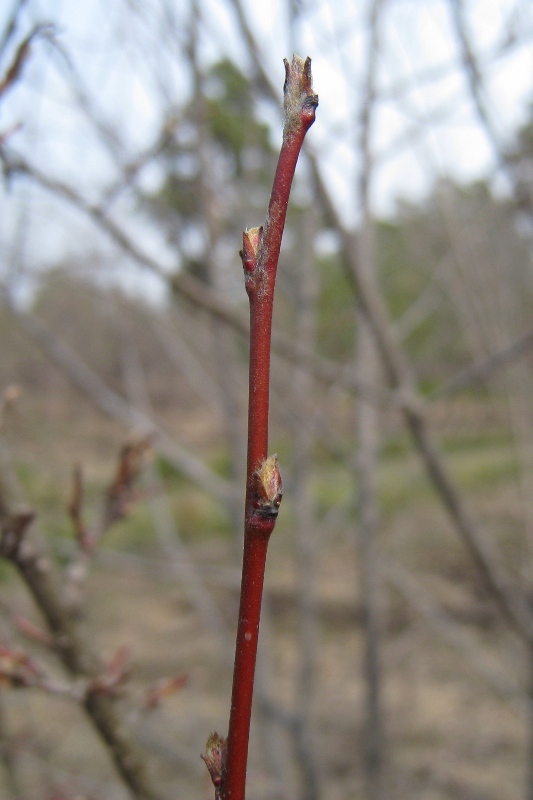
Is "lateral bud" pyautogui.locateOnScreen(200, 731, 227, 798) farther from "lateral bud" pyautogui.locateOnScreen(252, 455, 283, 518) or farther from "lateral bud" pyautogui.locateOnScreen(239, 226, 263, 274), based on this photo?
"lateral bud" pyautogui.locateOnScreen(239, 226, 263, 274)

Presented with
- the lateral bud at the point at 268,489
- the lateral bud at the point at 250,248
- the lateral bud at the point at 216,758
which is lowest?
the lateral bud at the point at 216,758

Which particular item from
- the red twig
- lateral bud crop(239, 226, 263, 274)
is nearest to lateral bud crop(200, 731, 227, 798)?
the red twig

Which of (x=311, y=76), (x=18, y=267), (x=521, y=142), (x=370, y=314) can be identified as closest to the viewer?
(x=311, y=76)

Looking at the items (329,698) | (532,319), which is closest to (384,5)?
(532,319)

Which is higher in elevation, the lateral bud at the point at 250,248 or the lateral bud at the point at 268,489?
the lateral bud at the point at 250,248

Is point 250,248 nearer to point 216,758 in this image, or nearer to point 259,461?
point 259,461

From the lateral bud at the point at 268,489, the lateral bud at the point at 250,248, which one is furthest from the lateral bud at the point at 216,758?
the lateral bud at the point at 250,248

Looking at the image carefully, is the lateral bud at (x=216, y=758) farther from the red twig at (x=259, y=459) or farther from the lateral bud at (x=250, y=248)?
the lateral bud at (x=250, y=248)

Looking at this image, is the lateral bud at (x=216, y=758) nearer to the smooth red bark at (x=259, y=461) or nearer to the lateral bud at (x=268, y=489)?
the smooth red bark at (x=259, y=461)

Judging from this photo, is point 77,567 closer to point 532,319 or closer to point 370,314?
point 370,314
